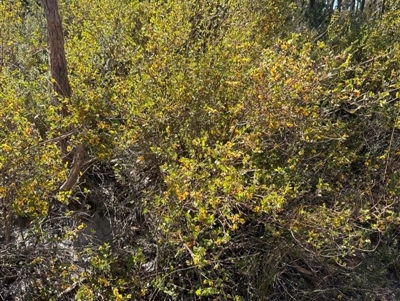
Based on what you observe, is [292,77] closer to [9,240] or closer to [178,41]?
[178,41]

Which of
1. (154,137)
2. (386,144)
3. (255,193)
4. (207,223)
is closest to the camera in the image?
(207,223)

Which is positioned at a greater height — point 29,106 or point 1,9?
point 1,9

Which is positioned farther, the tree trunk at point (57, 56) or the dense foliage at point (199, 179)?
the tree trunk at point (57, 56)

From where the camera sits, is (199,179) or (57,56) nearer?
(199,179)

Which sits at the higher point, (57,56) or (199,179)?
(57,56)

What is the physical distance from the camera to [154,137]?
9.06 ft

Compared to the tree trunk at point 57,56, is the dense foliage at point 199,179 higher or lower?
lower

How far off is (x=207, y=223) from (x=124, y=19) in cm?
216

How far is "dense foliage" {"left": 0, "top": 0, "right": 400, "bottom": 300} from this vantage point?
231 cm

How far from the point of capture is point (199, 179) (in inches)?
88.7

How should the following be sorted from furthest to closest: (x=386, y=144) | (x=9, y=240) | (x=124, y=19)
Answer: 1. (x=124, y=19)
2. (x=386, y=144)
3. (x=9, y=240)

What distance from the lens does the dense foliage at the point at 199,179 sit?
Answer: 2309 mm

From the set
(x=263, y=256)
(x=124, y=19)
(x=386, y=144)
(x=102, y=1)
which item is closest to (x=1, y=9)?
(x=102, y=1)

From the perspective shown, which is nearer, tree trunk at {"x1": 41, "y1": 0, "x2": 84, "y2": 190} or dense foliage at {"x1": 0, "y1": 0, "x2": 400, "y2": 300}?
dense foliage at {"x1": 0, "y1": 0, "x2": 400, "y2": 300}
